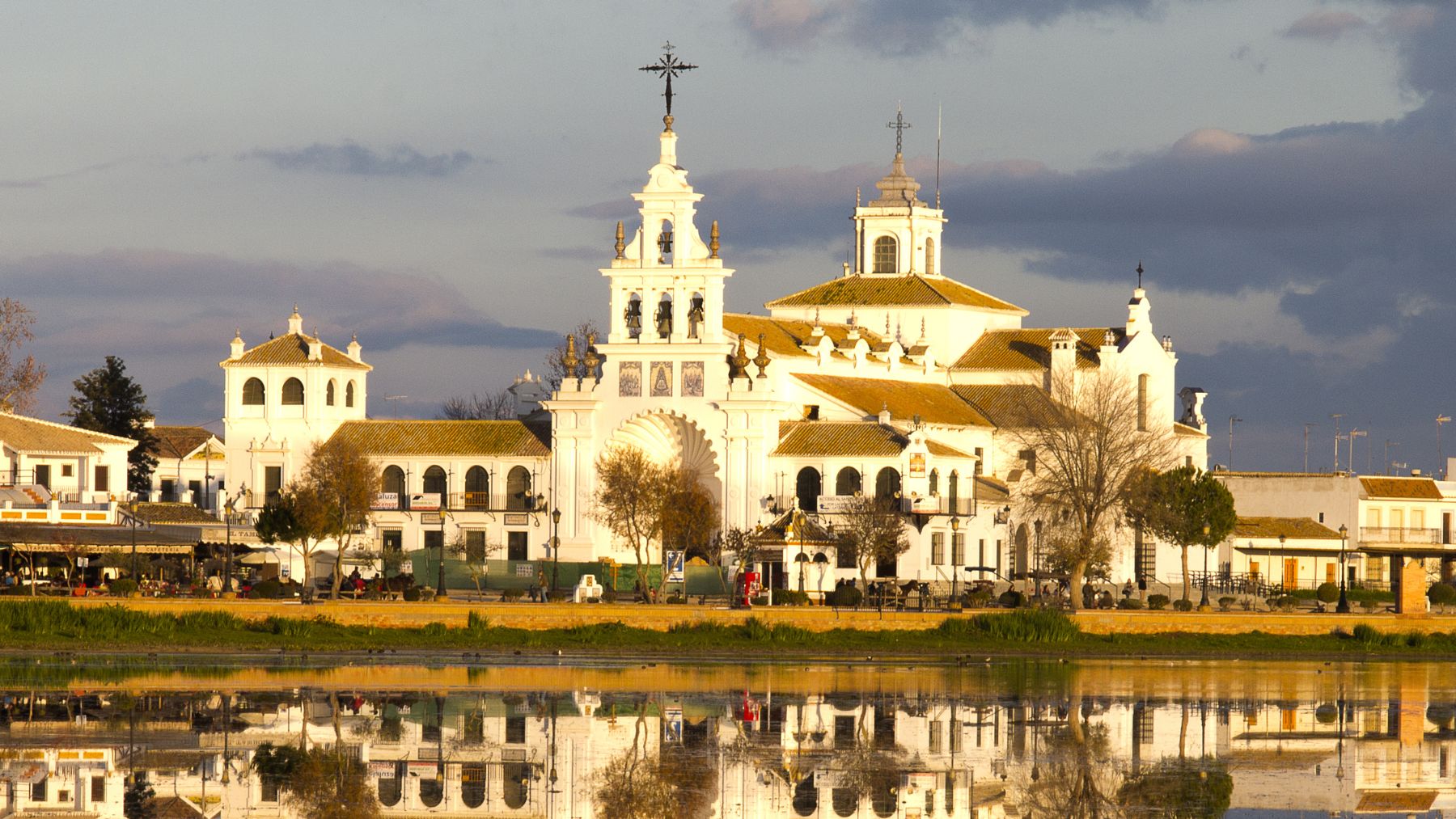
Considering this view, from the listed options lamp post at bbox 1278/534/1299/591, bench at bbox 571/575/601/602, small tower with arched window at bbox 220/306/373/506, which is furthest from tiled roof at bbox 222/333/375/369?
lamp post at bbox 1278/534/1299/591

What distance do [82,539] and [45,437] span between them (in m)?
10.6

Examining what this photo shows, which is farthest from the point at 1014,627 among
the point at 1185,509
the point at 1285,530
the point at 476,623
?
the point at 1285,530

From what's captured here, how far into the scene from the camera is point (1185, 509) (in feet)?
249

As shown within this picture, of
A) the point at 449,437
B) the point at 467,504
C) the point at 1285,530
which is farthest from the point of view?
the point at 1285,530

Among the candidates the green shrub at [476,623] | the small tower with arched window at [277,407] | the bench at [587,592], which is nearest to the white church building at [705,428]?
the small tower with arched window at [277,407]

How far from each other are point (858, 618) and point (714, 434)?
857 inches

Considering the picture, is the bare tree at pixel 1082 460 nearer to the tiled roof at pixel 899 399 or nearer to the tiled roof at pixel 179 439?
the tiled roof at pixel 899 399

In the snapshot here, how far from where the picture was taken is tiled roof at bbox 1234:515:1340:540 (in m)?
87.6

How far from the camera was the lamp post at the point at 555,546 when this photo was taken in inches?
2808

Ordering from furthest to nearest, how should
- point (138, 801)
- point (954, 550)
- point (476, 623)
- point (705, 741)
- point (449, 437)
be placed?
point (449, 437), point (954, 550), point (476, 623), point (705, 741), point (138, 801)

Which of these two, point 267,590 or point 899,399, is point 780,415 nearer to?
point 899,399

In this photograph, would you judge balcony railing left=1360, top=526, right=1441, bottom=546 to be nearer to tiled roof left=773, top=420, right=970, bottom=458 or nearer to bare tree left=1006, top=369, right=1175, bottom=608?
bare tree left=1006, top=369, right=1175, bottom=608

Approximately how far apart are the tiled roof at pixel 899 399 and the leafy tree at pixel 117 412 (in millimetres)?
26297

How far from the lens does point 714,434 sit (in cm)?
7619
